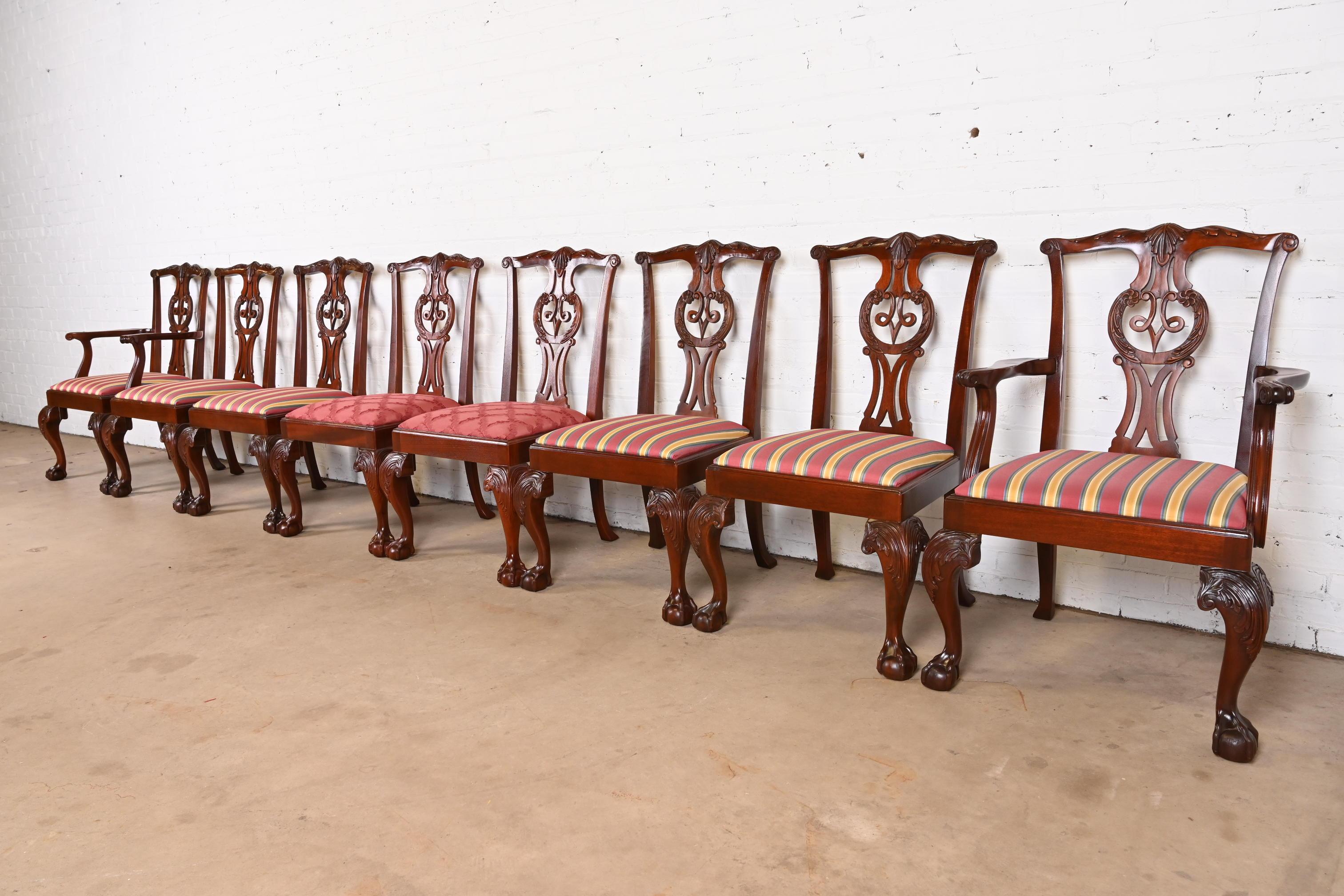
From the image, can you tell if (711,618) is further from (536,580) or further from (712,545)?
(536,580)

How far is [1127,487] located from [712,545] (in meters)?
1.06

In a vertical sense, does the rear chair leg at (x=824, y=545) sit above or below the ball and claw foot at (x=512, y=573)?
above

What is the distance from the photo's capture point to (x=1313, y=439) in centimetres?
246

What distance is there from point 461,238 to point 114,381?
75.4 inches

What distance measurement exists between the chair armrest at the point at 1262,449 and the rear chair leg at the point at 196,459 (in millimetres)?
3739

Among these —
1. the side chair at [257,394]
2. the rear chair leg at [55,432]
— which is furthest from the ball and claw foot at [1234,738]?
the rear chair leg at [55,432]

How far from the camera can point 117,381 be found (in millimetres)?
4547

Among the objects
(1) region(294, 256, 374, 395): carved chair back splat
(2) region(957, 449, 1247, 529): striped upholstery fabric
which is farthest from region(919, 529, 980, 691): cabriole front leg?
(1) region(294, 256, 374, 395): carved chair back splat

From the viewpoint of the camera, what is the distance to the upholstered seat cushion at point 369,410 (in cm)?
338

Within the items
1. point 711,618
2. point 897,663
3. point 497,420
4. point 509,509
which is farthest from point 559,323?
point 897,663

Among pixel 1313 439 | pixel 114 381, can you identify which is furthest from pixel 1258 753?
pixel 114 381

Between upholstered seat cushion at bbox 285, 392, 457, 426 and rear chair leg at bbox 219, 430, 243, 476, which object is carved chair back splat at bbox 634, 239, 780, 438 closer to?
upholstered seat cushion at bbox 285, 392, 457, 426

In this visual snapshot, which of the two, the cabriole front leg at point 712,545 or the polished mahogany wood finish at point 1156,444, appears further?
the cabriole front leg at point 712,545

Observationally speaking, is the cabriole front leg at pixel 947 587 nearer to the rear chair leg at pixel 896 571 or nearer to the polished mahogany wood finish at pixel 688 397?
the rear chair leg at pixel 896 571
